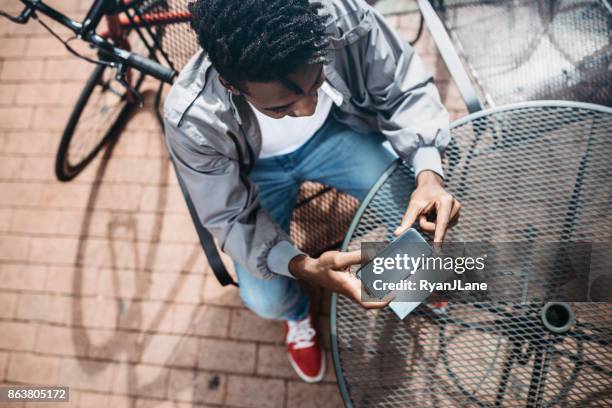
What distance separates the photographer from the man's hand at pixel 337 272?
1521 millimetres

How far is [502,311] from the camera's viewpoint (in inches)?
61.0

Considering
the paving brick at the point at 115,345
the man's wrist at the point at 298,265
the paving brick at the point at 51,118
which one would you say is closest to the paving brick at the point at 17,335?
the paving brick at the point at 115,345

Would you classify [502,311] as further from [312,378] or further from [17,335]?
[17,335]

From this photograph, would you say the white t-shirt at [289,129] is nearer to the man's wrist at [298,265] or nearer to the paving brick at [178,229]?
the man's wrist at [298,265]

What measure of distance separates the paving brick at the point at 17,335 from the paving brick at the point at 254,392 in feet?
4.07

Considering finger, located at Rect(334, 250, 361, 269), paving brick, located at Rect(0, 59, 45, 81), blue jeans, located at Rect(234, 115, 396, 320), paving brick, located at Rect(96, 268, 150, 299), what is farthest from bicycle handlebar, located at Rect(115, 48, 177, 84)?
paving brick, located at Rect(0, 59, 45, 81)

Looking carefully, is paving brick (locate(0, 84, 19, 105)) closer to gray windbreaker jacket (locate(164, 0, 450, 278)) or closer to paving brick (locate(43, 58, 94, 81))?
paving brick (locate(43, 58, 94, 81))

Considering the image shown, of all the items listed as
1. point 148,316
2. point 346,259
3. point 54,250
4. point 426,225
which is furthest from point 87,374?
point 426,225

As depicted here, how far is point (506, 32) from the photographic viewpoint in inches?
79.5

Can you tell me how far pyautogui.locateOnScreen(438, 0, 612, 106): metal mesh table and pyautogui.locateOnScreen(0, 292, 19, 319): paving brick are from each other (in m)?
2.85

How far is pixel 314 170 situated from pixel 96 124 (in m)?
1.72

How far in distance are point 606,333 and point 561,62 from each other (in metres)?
1.08

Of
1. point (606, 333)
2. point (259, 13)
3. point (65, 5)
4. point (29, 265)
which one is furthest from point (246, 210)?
point (65, 5)

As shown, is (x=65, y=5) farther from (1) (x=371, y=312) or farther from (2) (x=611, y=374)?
(2) (x=611, y=374)
